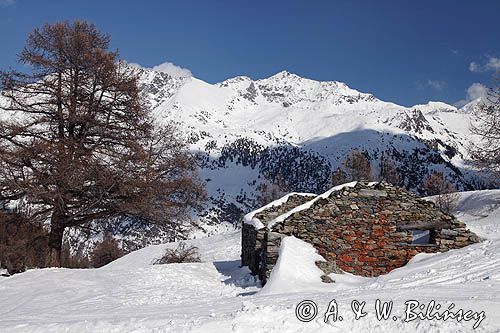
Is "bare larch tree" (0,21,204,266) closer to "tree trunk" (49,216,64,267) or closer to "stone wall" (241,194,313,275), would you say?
"tree trunk" (49,216,64,267)

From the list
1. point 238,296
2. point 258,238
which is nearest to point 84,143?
point 258,238

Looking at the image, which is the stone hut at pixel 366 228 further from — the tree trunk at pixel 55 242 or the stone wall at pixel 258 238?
the tree trunk at pixel 55 242

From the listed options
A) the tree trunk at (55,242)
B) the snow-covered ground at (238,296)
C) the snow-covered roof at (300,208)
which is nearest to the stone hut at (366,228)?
the snow-covered roof at (300,208)

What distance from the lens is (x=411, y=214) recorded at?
12688 millimetres

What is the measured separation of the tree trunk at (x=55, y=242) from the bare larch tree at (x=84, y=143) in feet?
0.10

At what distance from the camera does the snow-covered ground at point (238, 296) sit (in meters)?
5.10

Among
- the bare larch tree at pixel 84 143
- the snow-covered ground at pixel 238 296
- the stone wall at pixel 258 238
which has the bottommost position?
the snow-covered ground at pixel 238 296

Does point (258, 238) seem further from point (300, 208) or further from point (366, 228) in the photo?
point (366, 228)

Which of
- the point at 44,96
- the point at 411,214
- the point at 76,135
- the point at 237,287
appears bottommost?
the point at 237,287

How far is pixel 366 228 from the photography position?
1234 centimetres

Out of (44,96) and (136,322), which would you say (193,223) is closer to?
(44,96)

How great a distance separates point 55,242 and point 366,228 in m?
8.92

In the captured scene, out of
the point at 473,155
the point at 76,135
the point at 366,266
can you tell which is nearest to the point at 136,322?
the point at 366,266

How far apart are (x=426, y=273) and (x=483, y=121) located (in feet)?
51.5
